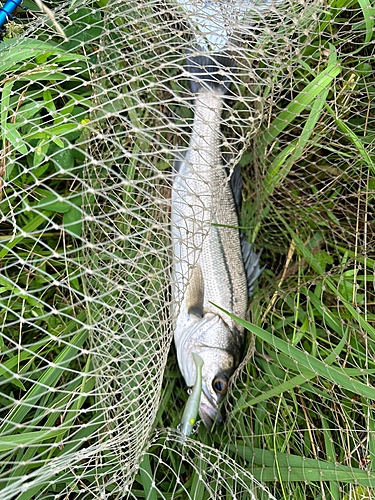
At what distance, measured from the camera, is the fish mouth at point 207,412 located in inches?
79.8

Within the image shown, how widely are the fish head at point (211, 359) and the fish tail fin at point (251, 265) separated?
13.1 inches

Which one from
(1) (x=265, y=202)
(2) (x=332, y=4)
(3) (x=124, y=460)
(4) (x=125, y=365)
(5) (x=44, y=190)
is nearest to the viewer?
(3) (x=124, y=460)

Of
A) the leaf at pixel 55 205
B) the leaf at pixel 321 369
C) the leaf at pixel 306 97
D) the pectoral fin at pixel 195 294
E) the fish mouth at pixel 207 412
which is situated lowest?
the fish mouth at pixel 207 412

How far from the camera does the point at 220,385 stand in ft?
6.82

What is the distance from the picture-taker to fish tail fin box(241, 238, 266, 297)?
2.33 m

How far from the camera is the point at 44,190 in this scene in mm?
1978

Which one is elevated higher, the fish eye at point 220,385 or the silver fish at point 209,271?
the silver fish at point 209,271

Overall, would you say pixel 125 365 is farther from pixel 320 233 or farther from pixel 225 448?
pixel 320 233

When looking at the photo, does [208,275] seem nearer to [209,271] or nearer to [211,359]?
[209,271]

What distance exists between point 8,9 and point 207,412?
2.37m

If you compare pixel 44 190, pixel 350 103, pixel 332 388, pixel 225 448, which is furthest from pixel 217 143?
pixel 225 448

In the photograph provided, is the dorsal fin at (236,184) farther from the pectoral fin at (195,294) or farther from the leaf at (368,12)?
the leaf at (368,12)

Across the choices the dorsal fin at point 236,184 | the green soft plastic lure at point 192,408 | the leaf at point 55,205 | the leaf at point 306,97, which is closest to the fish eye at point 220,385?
the green soft plastic lure at point 192,408

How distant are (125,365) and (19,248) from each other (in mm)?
834
